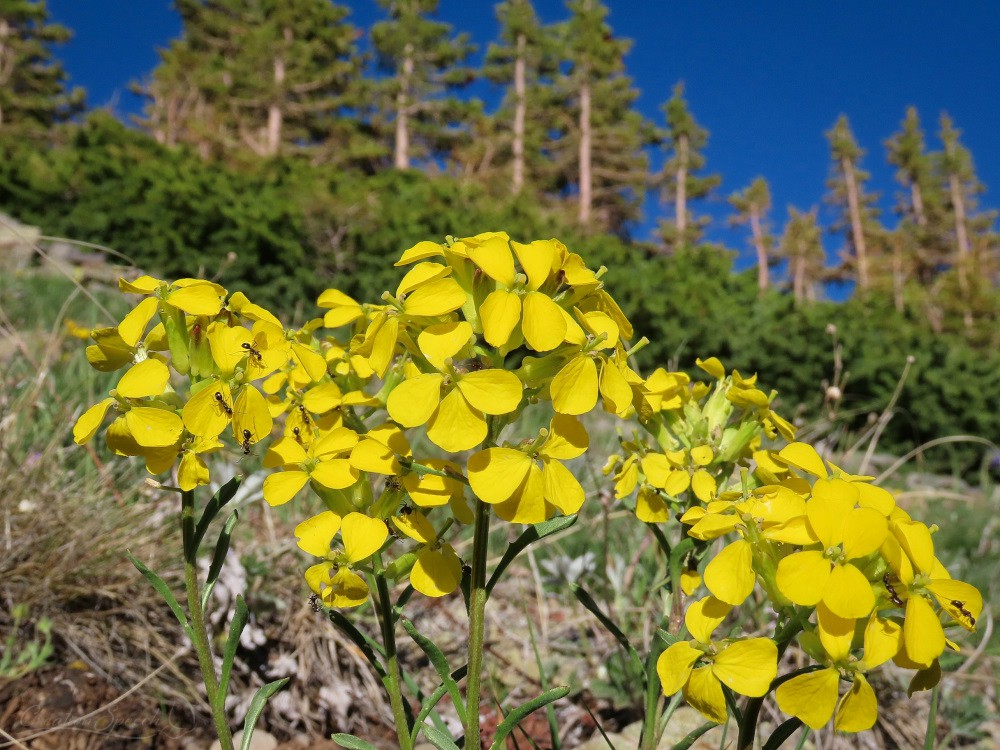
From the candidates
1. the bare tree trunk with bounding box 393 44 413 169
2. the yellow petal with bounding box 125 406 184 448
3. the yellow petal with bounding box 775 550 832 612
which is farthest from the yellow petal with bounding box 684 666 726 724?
the bare tree trunk with bounding box 393 44 413 169

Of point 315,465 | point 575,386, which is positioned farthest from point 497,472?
point 315,465

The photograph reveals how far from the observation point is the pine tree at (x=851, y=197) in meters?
32.5

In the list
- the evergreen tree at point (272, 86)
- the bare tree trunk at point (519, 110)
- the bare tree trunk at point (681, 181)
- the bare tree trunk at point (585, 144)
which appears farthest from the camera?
the bare tree trunk at point (681, 181)

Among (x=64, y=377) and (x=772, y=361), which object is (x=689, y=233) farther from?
(x=64, y=377)

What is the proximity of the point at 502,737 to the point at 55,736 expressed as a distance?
1190 millimetres

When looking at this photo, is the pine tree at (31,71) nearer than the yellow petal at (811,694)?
No

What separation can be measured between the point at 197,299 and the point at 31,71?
121 ft

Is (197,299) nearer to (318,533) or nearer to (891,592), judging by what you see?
(318,533)

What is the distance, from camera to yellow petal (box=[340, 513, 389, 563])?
795 mm

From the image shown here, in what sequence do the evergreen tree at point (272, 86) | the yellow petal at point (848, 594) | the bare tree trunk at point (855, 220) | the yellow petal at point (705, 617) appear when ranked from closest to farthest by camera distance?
1. the yellow petal at point (848, 594)
2. the yellow petal at point (705, 617)
3. the evergreen tree at point (272, 86)
4. the bare tree trunk at point (855, 220)

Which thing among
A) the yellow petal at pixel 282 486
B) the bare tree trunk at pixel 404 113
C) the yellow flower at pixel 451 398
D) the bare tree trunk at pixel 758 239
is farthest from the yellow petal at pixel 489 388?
the bare tree trunk at pixel 758 239

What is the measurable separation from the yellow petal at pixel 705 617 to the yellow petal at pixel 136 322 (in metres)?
0.74

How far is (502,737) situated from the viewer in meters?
0.80

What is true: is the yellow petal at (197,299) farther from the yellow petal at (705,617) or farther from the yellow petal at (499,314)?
the yellow petal at (705,617)
